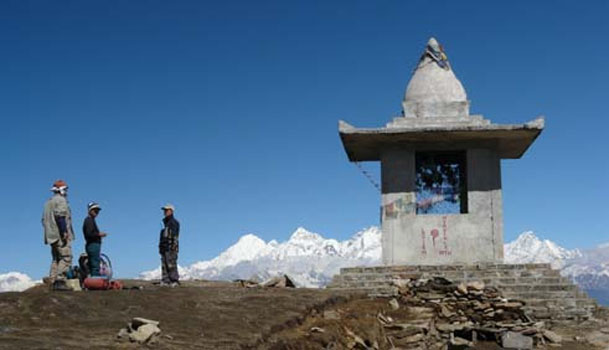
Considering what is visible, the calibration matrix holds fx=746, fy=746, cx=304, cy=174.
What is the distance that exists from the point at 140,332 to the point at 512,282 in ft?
40.0

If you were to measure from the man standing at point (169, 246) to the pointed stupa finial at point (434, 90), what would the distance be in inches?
386

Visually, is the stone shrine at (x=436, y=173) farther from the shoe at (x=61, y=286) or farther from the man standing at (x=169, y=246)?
the shoe at (x=61, y=286)

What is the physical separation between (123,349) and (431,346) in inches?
299

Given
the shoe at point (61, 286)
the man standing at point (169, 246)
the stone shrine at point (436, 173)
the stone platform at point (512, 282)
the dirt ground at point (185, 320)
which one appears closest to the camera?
the dirt ground at point (185, 320)

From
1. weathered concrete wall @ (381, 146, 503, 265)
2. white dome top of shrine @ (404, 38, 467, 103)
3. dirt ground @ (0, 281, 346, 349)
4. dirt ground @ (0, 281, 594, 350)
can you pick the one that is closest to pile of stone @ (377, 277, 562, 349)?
dirt ground @ (0, 281, 594, 350)

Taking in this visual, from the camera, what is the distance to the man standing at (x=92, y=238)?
14.6 meters

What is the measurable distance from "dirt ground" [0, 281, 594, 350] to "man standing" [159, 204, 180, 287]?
2.07m

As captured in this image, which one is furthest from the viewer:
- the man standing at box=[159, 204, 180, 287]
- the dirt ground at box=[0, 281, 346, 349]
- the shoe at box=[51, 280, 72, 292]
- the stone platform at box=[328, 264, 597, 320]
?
the stone platform at box=[328, 264, 597, 320]

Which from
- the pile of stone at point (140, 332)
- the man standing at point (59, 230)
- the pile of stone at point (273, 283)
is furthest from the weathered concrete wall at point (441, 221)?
the pile of stone at point (140, 332)

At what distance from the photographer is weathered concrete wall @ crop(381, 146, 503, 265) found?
21.9m

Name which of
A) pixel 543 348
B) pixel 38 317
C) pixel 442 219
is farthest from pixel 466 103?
pixel 38 317

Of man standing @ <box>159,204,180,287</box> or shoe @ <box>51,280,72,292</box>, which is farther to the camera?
man standing @ <box>159,204,180,287</box>

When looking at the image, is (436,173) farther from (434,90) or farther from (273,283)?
(273,283)

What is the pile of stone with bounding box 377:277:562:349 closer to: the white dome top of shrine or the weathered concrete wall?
the weathered concrete wall
